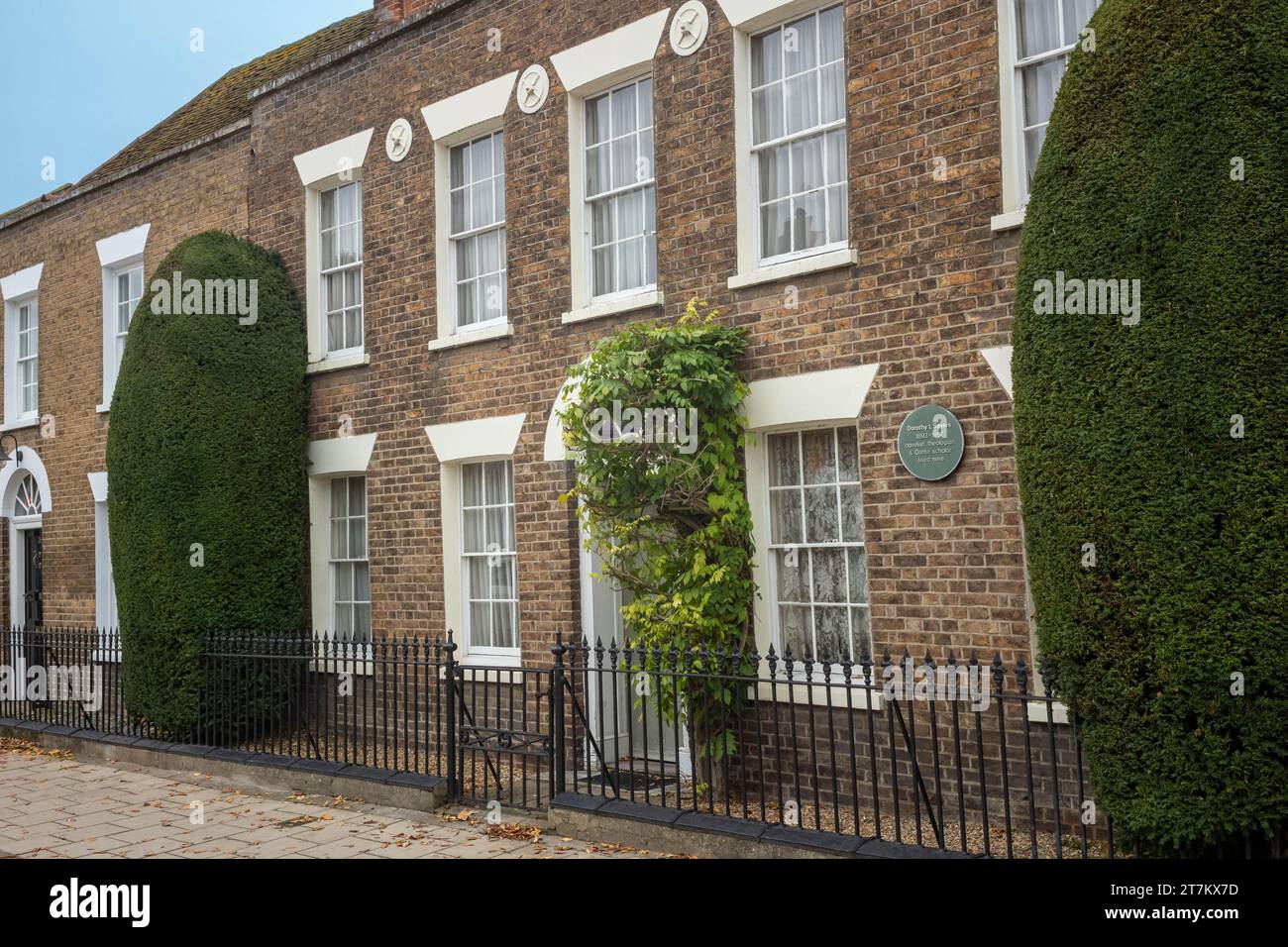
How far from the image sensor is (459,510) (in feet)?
40.3

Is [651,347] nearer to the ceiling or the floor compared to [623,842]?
nearer to the ceiling

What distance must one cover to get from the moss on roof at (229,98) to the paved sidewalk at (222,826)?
8.24m

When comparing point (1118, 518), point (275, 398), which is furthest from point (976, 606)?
point (275, 398)

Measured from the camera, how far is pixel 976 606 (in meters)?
8.23

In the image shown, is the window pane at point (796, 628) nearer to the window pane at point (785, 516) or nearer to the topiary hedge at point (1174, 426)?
the window pane at point (785, 516)

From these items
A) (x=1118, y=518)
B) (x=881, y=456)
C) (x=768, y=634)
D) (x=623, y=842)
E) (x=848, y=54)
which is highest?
(x=848, y=54)

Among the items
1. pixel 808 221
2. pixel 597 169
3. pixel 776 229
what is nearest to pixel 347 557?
pixel 597 169

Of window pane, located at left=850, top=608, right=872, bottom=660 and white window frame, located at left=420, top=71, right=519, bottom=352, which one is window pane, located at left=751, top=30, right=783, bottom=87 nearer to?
white window frame, located at left=420, top=71, right=519, bottom=352

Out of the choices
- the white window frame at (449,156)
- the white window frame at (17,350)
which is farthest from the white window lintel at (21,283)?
the white window frame at (449,156)

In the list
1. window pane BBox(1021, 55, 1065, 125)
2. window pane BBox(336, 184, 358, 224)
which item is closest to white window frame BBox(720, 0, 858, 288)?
window pane BBox(1021, 55, 1065, 125)

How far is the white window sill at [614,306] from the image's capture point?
10.4 metres

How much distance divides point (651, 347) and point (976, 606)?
3.16 meters

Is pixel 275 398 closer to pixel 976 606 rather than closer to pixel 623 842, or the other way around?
pixel 623 842

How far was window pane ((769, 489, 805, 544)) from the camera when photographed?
9492mm
